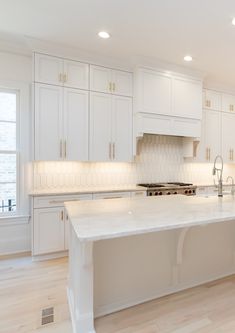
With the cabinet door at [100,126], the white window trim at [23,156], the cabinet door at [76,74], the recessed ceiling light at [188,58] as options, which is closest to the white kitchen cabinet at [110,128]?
the cabinet door at [100,126]

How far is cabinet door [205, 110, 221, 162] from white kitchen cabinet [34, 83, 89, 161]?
2594 millimetres

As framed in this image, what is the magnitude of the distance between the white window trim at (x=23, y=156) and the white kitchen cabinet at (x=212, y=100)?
3.37 metres

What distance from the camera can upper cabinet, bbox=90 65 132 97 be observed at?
11.4 feet

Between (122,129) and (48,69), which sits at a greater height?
(48,69)

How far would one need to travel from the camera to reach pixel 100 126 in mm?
3553

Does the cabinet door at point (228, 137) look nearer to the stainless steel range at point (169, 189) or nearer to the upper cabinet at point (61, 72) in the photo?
the stainless steel range at point (169, 189)

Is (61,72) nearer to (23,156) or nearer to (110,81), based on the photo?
(110,81)

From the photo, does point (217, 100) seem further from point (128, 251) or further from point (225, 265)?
point (128, 251)

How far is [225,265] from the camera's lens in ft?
8.05

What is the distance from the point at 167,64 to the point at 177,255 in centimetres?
303

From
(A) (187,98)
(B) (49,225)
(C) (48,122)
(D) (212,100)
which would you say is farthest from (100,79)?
(D) (212,100)

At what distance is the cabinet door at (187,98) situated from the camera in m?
3.94

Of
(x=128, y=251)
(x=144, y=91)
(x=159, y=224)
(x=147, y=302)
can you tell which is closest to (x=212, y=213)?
(x=159, y=224)

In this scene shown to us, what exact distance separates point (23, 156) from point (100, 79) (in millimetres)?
1702
